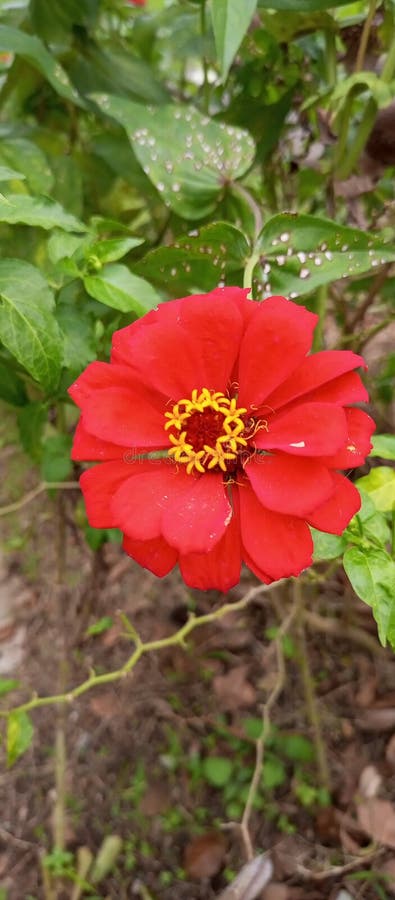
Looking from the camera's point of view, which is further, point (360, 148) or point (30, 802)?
point (30, 802)

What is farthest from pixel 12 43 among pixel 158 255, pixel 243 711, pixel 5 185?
pixel 243 711

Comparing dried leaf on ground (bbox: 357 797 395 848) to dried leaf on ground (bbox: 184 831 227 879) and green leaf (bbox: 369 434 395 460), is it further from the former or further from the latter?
green leaf (bbox: 369 434 395 460)

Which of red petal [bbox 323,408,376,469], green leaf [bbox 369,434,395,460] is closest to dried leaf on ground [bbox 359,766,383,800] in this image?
green leaf [bbox 369,434,395,460]

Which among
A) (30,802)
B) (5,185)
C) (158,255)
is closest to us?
(158,255)

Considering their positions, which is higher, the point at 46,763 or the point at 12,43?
the point at 12,43

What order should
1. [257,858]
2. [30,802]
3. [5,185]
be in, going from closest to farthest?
[5,185], [257,858], [30,802]

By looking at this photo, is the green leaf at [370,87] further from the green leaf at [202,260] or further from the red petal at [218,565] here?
the red petal at [218,565]

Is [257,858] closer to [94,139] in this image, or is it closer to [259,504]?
[259,504]
